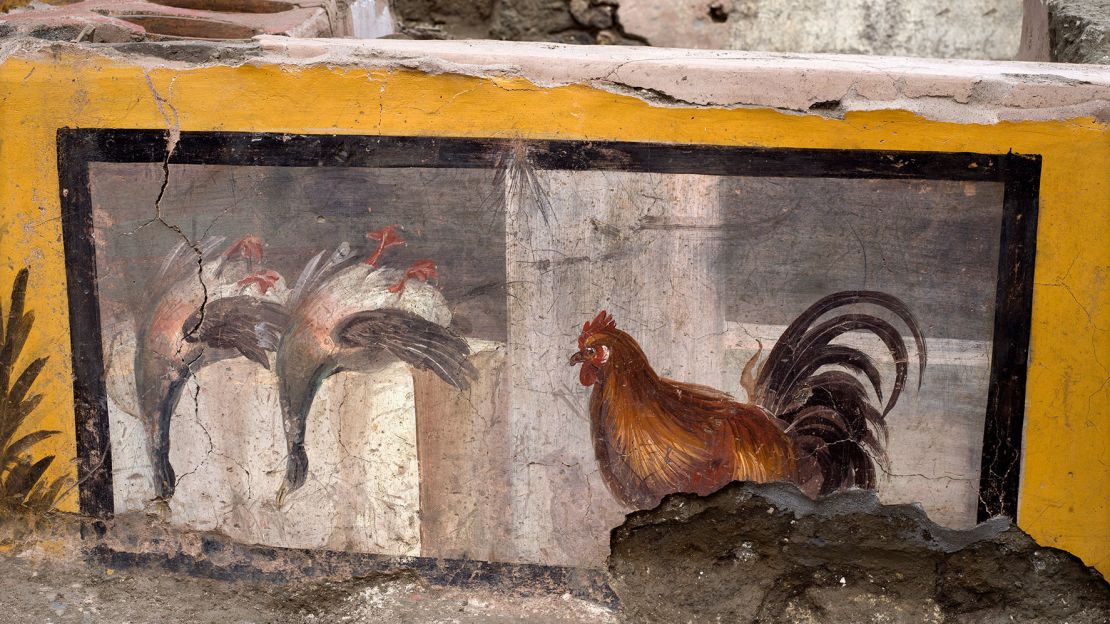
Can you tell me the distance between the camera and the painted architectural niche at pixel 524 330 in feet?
7.21

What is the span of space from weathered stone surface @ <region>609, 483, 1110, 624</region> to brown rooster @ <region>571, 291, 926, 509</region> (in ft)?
0.20

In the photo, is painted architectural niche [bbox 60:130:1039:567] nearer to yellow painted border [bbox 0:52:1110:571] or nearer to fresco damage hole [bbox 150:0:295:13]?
yellow painted border [bbox 0:52:1110:571]

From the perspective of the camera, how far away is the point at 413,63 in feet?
7.25

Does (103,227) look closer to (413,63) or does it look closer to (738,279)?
(413,63)

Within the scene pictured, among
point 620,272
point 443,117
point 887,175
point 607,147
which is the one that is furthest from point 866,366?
point 443,117

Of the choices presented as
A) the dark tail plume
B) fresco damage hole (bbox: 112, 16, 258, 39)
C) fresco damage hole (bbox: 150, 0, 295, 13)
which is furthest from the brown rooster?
fresco damage hole (bbox: 150, 0, 295, 13)

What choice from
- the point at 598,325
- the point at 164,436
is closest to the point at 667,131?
the point at 598,325

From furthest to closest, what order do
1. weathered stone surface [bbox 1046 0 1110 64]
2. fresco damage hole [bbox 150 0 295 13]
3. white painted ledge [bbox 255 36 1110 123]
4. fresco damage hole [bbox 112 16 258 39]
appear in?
1. weathered stone surface [bbox 1046 0 1110 64]
2. fresco damage hole [bbox 150 0 295 13]
3. fresco damage hole [bbox 112 16 258 39]
4. white painted ledge [bbox 255 36 1110 123]

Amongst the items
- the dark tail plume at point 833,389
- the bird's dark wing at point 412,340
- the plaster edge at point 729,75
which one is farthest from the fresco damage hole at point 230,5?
the dark tail plume at point 833,389

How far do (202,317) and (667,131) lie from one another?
124 centimetres

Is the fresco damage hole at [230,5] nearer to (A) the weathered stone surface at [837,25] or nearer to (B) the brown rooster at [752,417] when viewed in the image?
(B) the brown rooster at [752,417]

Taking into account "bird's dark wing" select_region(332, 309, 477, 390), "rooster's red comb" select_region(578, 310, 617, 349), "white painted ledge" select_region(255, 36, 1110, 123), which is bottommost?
"bird's dark wing" select_region(332, 309, 477, 390)

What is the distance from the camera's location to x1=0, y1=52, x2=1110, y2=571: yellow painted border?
2.13 m

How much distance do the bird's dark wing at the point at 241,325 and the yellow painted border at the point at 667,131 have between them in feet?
1.39
